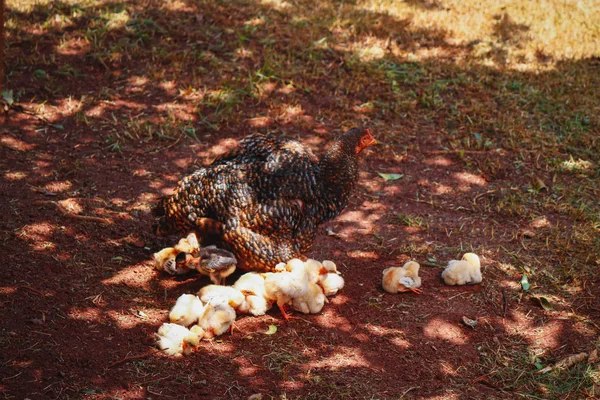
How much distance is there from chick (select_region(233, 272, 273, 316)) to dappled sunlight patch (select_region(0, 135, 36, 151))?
2863mm

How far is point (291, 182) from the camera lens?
4.27 meters

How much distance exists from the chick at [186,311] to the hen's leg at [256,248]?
434 millimetres

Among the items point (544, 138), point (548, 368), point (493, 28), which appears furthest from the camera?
point (493, 28)

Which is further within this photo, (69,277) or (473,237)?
(473,237)

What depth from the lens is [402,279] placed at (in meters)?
4.39

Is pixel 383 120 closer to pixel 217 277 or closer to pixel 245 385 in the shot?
pixel 217 277

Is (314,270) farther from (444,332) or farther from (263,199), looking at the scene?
(444,332)

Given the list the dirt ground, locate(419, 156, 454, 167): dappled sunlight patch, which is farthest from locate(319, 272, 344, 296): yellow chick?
locate(419, 156, 454, 167): dappled sunlight patch

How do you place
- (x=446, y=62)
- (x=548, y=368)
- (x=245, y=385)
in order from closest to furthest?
1. (x=245, y=385)
2. (x=548, y=368)
3. (x=446, y=62)

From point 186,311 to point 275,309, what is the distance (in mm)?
641

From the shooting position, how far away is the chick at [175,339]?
3697 mm

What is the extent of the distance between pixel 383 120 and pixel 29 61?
148 inches

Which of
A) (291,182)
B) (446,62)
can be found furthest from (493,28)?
(291,182)

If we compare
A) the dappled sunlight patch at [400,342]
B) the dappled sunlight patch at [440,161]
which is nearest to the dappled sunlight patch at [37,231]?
the dappled sunlight patch at [400,342]
